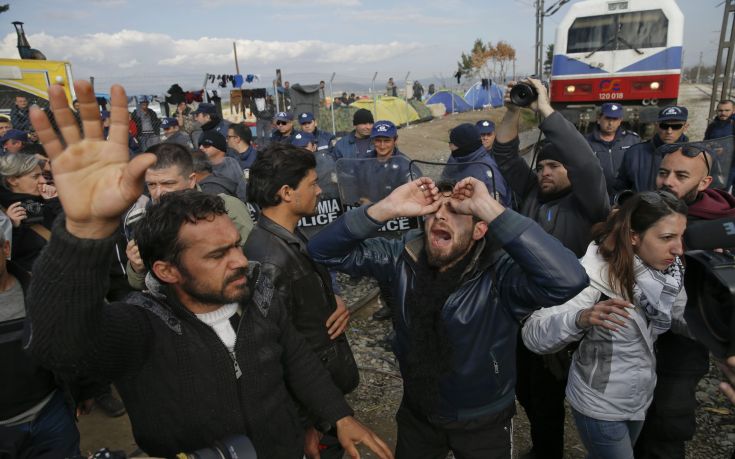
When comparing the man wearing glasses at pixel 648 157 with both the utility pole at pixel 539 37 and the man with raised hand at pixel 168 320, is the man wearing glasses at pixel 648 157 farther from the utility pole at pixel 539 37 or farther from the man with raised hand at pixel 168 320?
the utility pole at pixel 539 37

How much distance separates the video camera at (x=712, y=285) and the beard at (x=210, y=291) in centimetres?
154

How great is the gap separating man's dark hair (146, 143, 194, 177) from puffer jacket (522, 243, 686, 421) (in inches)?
97.7

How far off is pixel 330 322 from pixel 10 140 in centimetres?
719

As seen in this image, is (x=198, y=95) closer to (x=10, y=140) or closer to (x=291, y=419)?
(x=10, y=140)

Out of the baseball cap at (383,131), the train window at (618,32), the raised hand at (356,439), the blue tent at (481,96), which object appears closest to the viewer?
the raised hand at (356,439)

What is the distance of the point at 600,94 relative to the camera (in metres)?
11.2

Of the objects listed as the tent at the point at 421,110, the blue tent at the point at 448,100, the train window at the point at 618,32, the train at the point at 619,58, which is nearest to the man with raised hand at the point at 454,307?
the train at the point at 619,58

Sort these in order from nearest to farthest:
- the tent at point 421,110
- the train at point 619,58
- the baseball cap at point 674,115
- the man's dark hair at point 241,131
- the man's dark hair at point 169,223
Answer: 1. the man's dark hair at point 169,223
2. the baseball cap at point 674,115
3. the man's dark hair at point 241,131
4. the train at point 619,58
5. the tent at point 421,110

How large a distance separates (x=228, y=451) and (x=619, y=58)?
1259 centimetres

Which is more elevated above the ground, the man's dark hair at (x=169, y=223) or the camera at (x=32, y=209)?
the man's dark hair at (x=169, y=223)

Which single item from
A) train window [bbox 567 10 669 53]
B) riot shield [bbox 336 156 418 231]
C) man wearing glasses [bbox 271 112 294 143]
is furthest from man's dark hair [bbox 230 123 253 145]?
train window [bbox 567 10 669 53]

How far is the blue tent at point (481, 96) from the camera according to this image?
1232 inches

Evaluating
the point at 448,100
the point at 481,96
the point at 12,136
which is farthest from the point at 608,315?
the point at 481,96

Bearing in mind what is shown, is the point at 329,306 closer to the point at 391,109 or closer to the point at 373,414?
the point at 373,414
